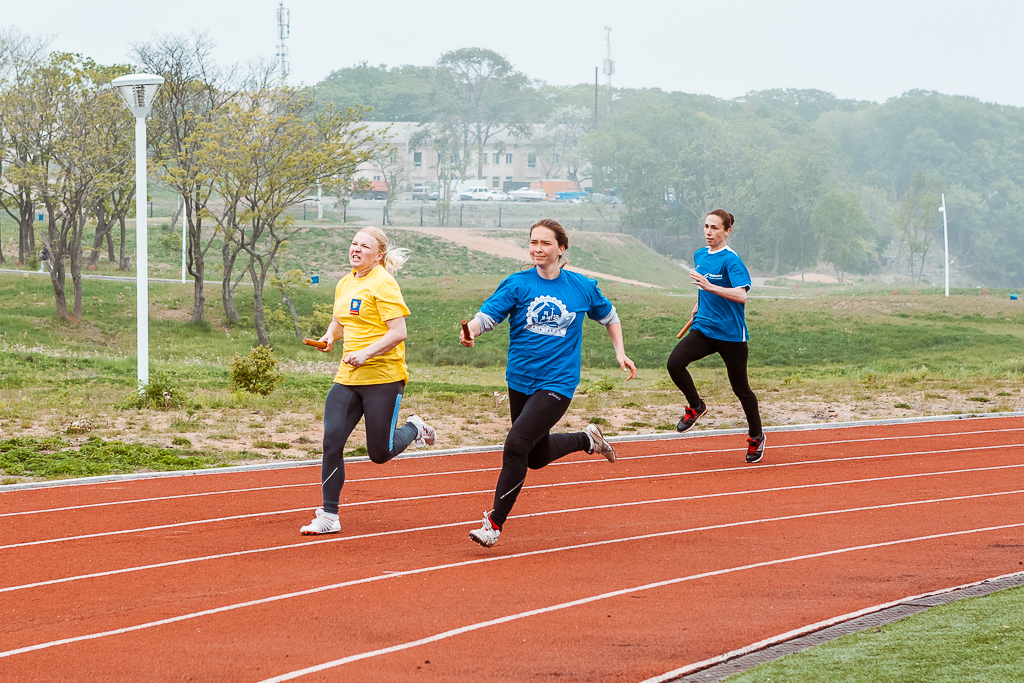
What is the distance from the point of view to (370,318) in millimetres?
6332

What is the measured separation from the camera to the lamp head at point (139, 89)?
13.5m

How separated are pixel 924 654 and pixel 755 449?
4983 mm

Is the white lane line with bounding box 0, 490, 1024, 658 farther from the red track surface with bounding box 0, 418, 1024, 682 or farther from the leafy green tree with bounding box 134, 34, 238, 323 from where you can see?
the leafy green tree with bounding box 134, 34, 238, 323

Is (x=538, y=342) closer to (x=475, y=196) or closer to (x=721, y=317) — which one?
(x=721, y=317)

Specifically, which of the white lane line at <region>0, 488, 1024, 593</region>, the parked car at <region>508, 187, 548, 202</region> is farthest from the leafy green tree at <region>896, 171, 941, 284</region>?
the white lane line at <region>0, 488, 1024, 593</region>

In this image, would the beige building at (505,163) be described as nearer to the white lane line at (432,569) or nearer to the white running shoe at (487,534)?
the white lane line at (432,569)

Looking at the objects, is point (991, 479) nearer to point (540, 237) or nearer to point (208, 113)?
point (540, 237)

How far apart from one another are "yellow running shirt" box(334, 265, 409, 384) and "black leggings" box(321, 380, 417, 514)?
0.23 ft

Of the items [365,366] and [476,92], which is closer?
[365,366]

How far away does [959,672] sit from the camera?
3.87 m

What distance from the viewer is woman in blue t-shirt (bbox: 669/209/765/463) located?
8.59 meters

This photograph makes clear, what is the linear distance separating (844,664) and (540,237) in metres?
2.92

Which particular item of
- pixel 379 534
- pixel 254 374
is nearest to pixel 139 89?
pixel 254 374

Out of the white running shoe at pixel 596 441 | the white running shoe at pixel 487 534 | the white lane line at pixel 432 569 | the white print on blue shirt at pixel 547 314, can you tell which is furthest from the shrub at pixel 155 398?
the white print on blue shirt at pixel 547 314
